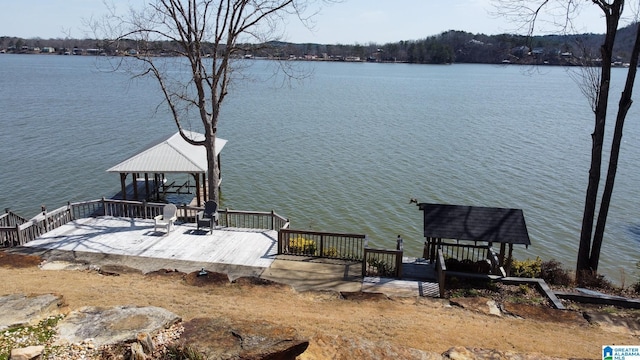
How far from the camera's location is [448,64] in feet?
629

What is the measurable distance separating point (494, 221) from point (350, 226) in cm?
881

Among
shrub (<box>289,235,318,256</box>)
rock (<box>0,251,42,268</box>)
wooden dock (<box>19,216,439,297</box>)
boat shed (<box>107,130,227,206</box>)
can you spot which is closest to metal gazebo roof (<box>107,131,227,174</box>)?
boat shed (<box>107,130,227,206</box>)

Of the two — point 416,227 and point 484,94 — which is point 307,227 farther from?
point 484,94

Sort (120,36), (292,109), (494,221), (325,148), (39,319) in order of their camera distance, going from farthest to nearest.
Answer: (292,109) < (325,148) < (120,36) < (494,221) < (39,319)

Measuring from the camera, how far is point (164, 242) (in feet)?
45.9

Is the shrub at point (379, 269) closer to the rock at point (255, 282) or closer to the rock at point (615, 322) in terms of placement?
the rock at point (255, 282)

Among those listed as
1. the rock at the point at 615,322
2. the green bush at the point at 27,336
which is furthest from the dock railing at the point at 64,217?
the rock at the point at 615,322

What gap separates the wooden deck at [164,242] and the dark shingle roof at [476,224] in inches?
184

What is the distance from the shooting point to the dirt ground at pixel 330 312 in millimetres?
8555

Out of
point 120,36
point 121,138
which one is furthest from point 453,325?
point 121,138

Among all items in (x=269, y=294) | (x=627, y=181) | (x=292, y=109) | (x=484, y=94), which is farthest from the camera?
(x=484, y=94)

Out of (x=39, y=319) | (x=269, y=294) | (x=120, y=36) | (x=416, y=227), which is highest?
(x=120, y=36)

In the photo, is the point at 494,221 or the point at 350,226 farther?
the point at 350,226

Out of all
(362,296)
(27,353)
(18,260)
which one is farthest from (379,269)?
(18,260)
